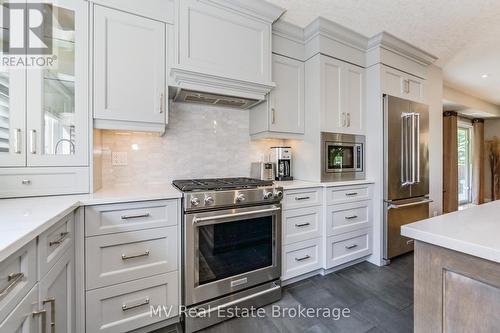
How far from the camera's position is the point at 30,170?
147cm

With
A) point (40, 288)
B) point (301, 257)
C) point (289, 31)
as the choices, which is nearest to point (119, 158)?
point (40, 288)

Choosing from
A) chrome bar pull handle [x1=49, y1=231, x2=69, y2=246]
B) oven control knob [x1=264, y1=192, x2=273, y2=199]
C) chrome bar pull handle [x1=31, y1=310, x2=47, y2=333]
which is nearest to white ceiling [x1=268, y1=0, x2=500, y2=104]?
oven control knob [x1=264, y1=192, x2=273, y2=199]

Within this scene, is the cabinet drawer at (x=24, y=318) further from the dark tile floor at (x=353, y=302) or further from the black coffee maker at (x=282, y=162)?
the black coffee maker at (x=282, y=162)

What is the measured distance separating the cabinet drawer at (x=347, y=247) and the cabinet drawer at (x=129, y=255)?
153 cm

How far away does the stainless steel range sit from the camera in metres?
1.60

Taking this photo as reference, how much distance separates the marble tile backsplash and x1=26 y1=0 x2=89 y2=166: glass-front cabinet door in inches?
16.7

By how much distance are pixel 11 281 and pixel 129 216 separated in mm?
706

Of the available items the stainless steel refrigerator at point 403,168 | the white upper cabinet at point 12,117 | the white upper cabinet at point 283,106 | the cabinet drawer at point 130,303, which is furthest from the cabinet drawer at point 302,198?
the white upper cabinet at point 12,117

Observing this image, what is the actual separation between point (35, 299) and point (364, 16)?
304 cm

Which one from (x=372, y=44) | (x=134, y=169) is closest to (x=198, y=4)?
(x=134, y=169)

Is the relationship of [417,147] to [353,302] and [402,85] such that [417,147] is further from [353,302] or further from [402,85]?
[353,302]

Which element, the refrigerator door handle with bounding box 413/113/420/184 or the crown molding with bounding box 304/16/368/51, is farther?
the refrigerator door handle with bounding box 413/113/420/184
